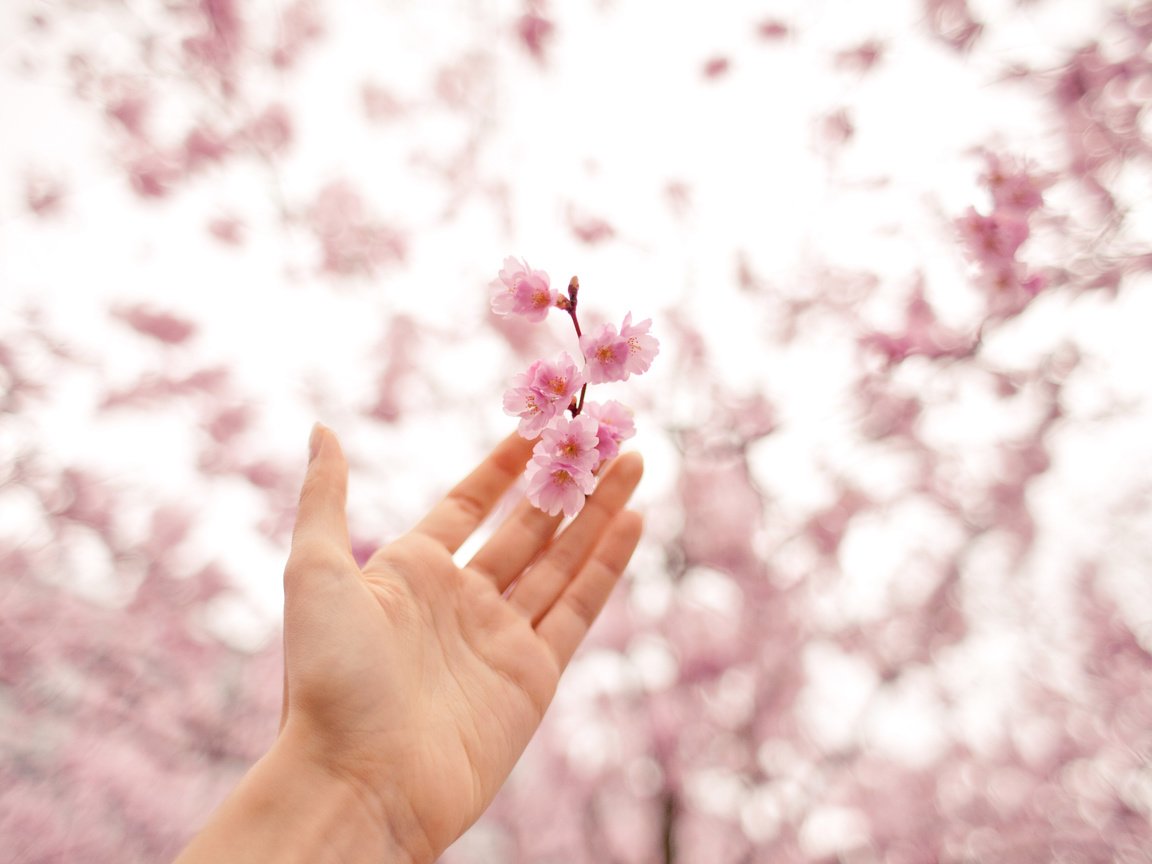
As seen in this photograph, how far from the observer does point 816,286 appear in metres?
2.63

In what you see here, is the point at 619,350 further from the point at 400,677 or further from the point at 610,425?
the point at 400,677

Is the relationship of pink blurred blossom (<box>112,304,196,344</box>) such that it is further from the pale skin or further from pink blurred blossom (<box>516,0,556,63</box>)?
pink blurred blossom (<box>516,0,556,63</box>)

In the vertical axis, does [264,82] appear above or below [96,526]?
above

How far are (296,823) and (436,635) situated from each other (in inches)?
18.2

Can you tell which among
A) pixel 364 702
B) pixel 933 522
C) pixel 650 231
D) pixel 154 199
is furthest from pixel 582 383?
pixel 154 199

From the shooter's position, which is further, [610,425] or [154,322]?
[154,322]

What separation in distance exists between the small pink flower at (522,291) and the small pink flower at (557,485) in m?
0.39

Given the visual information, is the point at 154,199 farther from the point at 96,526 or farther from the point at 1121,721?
the point at 1121,721

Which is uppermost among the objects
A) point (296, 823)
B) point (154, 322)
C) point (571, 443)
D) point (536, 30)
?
point (536, 30)

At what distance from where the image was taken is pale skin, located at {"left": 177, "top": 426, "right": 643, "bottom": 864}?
128 centimetres

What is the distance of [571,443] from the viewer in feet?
5.18

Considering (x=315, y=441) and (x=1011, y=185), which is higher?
(x=315, y=441)

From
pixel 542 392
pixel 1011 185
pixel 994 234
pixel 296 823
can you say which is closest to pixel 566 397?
pixel 542 392

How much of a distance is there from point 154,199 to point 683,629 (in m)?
2.88
